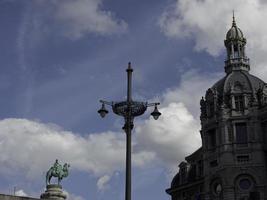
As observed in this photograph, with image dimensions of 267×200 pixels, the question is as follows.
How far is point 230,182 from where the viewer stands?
292 feet

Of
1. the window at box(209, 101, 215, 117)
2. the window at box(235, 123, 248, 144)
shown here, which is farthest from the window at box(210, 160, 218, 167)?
the window at box(209, 101, 215, 117)

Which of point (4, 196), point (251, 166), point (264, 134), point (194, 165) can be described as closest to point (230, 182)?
point (251, 166)

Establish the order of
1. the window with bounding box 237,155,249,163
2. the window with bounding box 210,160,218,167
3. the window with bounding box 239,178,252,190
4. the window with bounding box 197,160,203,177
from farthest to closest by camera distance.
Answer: the window with bounding box 197,160,203,177, the window with bounding box 210,160,218,167, the window with bounding box 237,155,249,163, the window with bounding box 239,178,252,190

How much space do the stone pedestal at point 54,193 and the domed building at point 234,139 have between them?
926 inches

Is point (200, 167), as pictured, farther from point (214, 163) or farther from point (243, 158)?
point (243, 158)

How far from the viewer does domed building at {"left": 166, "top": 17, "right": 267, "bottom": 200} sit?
3501 inches

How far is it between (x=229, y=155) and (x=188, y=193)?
53.7ft

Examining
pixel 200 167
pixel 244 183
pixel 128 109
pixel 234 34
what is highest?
pixel 234 34

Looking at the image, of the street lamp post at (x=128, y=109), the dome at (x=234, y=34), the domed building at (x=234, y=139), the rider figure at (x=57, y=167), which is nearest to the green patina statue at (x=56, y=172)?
the rider figure at (x=57, y=167)

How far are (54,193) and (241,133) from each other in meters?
31.3

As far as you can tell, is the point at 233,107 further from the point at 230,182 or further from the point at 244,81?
the point at 230,182

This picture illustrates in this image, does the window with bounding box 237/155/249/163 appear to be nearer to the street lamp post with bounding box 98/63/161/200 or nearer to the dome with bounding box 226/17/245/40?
the dome with bounding box 226/17/245/40

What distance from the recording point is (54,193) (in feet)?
292

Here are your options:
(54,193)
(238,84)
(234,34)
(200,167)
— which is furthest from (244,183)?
(234,34)
